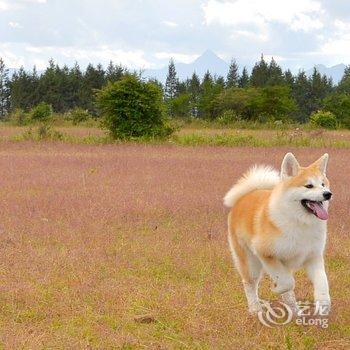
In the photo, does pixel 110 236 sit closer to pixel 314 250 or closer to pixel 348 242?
pixel 348 242

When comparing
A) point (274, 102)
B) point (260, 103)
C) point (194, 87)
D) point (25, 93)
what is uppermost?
point (194, 87)

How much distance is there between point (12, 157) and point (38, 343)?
14153 mm

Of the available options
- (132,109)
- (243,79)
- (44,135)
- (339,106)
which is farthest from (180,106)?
(132,109)

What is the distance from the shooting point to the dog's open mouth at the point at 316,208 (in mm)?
4422

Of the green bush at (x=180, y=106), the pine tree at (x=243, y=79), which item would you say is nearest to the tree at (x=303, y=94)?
the pine tree at (x=243, y=79)

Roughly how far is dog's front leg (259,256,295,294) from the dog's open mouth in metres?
0.51

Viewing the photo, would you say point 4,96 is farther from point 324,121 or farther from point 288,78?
point 324,121

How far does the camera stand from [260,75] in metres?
71.4

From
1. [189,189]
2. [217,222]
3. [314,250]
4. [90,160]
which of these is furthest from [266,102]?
[314,250]

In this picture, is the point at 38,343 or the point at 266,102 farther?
the point at 266,102

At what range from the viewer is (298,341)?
4484 millimetres

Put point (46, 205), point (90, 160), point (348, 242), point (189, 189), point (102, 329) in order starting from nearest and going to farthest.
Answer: point (102, 329)
point (348, 242)
point (46, 205)
point (189, 189)
point (90, 160)

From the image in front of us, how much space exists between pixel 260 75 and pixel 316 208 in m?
68.8
